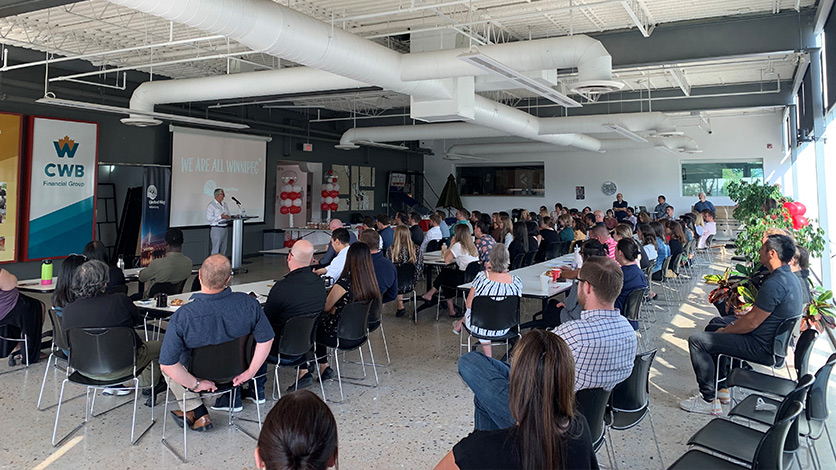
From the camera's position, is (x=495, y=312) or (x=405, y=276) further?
(x=405, y=276)

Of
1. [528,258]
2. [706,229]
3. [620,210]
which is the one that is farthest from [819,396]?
[620,210]

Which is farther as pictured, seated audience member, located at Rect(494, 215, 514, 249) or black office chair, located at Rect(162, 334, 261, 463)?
seated audience member, located at Rect(494, 215, 514, 249)

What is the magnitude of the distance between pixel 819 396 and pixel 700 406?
63.8 inches

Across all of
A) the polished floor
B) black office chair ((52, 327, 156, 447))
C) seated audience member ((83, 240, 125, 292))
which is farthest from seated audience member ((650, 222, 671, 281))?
black office chair ((52, 327, 156, 447))

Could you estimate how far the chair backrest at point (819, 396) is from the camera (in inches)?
101

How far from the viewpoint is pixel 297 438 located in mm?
1338

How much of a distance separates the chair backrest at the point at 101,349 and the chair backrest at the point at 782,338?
13.4 ft

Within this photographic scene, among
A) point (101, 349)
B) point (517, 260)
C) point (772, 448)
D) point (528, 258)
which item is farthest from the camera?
point (528, 258)

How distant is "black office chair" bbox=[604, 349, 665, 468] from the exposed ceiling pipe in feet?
12.6

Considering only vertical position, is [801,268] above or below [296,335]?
above

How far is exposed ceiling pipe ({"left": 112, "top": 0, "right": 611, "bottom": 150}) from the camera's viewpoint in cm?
431

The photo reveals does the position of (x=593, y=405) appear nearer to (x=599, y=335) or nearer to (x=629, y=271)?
(x=599, y=335)

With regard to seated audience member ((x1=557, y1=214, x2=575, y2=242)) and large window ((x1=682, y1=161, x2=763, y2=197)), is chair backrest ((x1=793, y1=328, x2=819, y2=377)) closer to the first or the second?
seated audience member ((x1=557, y1=214, x2=575, y2=242))

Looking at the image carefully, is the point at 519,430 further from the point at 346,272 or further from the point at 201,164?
the point at 201,164
